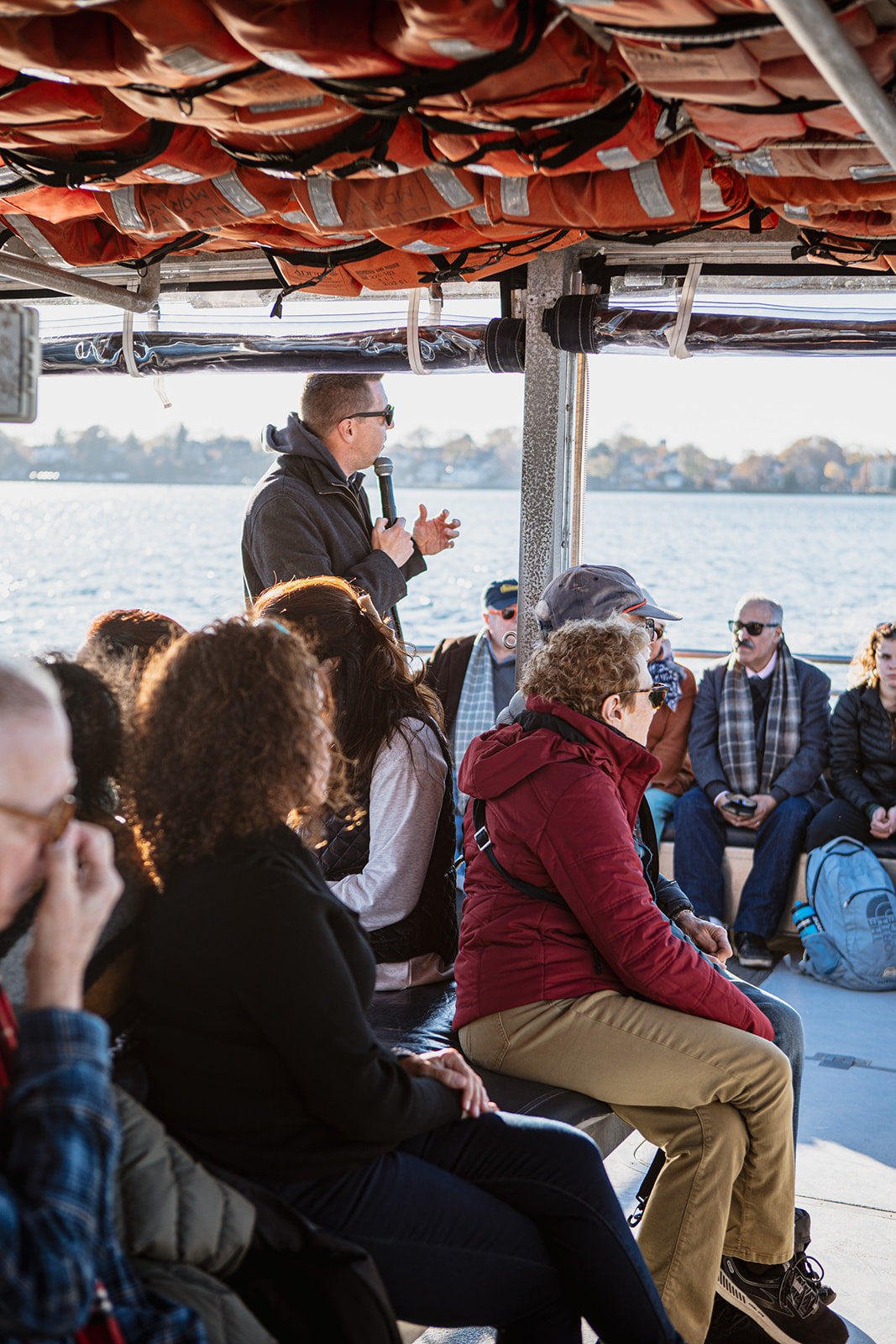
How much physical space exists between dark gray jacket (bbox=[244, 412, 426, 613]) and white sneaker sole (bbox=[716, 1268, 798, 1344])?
Result: 6.38 feet

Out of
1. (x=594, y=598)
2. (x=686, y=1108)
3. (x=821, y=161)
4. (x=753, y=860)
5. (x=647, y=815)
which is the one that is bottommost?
(x=753, y=860)

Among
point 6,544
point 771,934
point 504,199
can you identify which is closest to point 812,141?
point 504,199

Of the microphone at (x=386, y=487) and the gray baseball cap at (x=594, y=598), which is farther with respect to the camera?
the microphone at (x=386, y=487)

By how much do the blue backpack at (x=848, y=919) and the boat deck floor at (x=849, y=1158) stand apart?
0.09m

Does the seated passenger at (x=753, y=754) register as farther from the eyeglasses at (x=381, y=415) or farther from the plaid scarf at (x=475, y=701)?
the eyeglasses at (x=381, y=415)

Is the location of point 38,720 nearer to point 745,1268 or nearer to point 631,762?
point 631,762

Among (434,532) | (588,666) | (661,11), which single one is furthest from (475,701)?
(661,11)

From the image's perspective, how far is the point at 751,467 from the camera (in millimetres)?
67750

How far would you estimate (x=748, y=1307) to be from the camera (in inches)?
89.0

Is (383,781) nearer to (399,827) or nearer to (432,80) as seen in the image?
(399,827)

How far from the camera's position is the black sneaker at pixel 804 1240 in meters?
2.30

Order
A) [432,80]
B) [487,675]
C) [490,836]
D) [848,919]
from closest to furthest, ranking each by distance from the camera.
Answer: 1. [432,80]
2. [490,836]
3. [848,919]
4. [487,675]

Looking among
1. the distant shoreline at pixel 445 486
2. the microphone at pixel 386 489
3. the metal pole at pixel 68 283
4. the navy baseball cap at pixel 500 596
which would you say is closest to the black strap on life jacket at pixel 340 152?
the metal pole at pixel 68 283

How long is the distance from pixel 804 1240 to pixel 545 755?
3.73 feet
